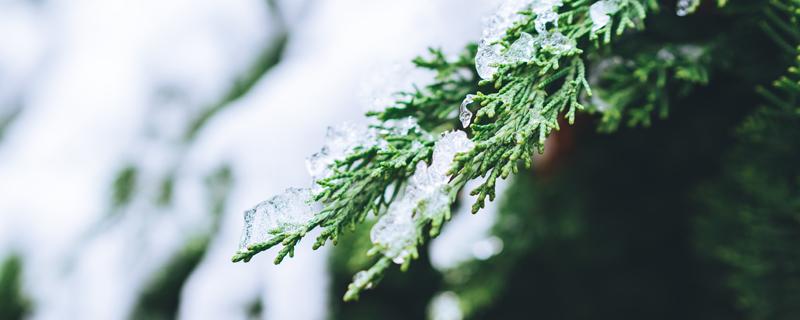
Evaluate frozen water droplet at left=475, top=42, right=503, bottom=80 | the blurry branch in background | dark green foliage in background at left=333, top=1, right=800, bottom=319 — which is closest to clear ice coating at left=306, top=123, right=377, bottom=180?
the blurry branch in background

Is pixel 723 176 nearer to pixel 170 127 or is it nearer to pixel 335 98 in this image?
pixel 335 98

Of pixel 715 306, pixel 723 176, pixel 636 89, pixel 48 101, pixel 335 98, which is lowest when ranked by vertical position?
pixel 715 306

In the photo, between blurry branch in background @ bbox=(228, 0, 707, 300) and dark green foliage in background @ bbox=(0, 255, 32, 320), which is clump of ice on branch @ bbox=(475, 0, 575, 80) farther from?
dark green foliage in background @ bbox=(0, 255, 32, 320)

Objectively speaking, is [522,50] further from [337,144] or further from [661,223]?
[661,223]

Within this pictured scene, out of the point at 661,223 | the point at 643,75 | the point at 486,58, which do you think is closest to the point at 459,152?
the point at 486,58

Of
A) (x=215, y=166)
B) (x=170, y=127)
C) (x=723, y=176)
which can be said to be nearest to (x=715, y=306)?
(x=723, y=176)

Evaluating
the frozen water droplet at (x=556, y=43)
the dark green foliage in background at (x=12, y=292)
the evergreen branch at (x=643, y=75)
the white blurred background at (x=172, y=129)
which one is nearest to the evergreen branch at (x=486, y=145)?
the frozen water droplet at (x=556, y=43)

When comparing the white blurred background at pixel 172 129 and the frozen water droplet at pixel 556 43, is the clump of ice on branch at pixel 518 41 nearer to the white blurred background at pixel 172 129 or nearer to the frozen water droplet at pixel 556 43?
the frozen water droplet at pixel 556 43
